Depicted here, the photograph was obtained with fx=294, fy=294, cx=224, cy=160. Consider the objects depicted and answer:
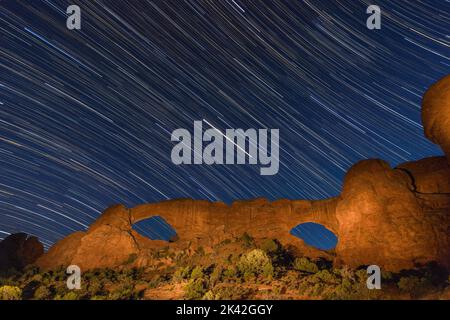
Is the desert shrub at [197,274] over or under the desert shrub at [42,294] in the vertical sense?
over

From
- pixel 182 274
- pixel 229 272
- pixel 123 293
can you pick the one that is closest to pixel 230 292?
pixel 229 272

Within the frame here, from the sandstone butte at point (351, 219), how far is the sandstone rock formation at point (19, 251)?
2670mm

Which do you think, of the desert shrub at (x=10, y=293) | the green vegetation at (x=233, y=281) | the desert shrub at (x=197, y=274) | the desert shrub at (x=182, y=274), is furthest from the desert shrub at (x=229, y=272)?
the desert shrub at (x=10, y=293)

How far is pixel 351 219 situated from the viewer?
2284cm

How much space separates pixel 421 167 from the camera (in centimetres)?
2333

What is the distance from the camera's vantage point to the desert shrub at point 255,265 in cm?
1864

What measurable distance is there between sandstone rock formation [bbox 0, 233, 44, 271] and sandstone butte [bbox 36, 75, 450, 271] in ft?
8.76

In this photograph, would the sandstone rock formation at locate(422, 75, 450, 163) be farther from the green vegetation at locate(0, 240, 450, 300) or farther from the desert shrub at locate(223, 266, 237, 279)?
the desert shrub at locate(223, 266, 237, 279)

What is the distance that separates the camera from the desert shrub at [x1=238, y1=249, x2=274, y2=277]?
18.6m

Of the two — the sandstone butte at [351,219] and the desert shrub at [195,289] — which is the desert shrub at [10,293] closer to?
the sandstone butte at [351,219]

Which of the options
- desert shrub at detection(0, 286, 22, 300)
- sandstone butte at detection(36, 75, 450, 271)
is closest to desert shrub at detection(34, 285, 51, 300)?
desert shrub at detection(0, 286, 22, 300)

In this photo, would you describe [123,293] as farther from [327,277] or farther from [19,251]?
[19,251]
